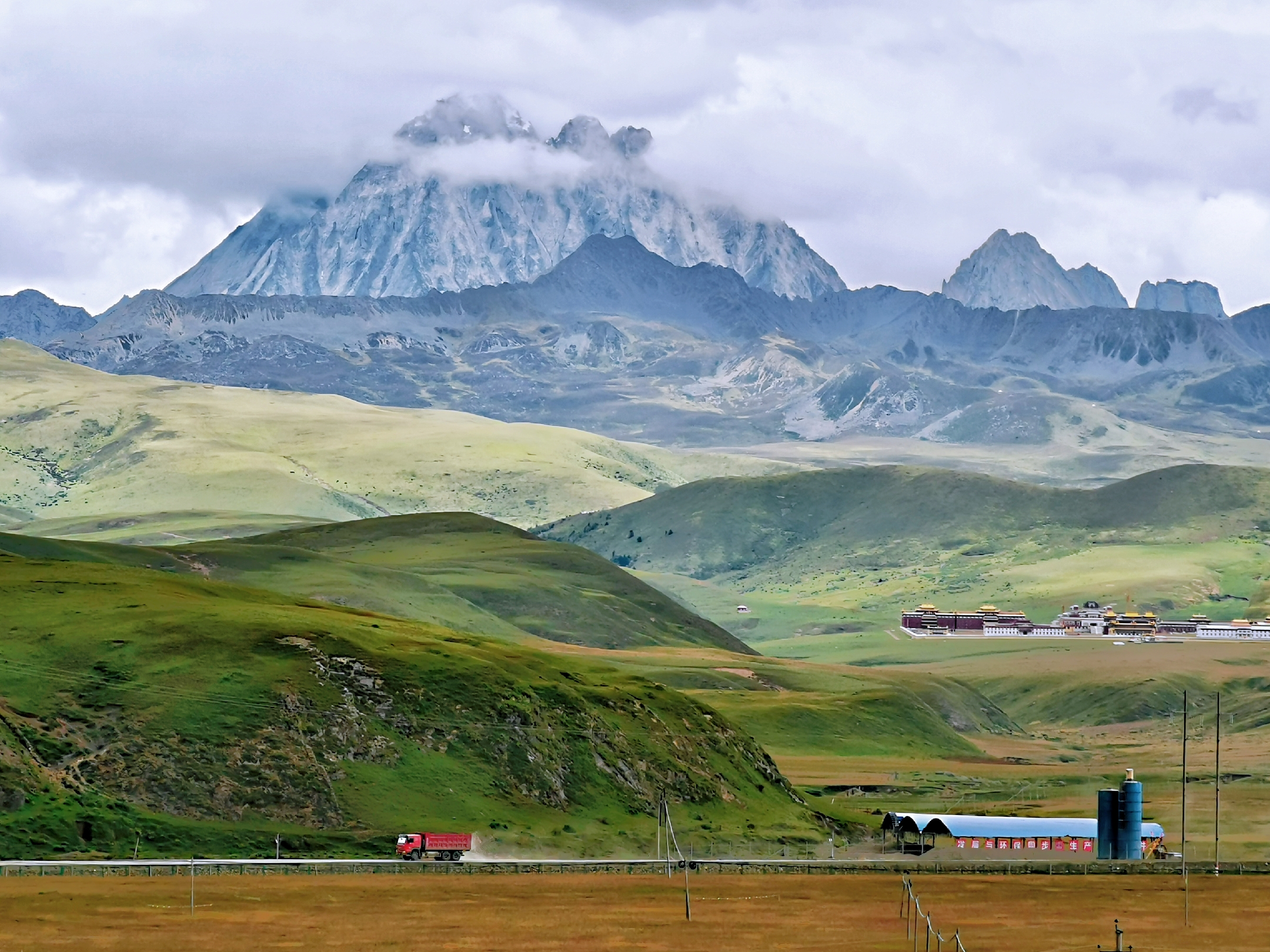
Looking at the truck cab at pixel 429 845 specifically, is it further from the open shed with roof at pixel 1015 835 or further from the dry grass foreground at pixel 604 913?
the open shed with roof at pixel 1015 835

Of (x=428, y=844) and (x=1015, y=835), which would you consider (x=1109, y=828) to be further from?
(x=428, y=844)

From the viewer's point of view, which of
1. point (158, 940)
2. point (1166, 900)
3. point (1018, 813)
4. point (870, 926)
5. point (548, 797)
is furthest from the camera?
point (1018, 813)

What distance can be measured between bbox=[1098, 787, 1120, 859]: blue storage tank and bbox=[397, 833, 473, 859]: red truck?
45.4 meters

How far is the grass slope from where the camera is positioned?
138 m

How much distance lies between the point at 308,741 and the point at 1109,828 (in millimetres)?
59118

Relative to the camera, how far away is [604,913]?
4382 inches

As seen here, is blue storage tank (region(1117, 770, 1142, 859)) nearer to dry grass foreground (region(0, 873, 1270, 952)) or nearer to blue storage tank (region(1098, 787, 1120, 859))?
blue storage tank (region(1098, 787, 1120, 859))

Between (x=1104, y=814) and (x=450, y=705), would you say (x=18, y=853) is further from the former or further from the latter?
(x=1104, y=814)

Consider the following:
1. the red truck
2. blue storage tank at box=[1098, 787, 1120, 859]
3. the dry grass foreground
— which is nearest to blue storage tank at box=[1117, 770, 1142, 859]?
blue storage tank at box=[1098, 787, 1120, 859]

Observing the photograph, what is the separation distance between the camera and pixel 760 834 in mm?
156375

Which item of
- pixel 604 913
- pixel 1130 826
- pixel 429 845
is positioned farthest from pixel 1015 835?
pixel 604 913

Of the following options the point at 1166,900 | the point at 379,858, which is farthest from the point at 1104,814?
the point at 379,858

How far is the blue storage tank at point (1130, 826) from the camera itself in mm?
141625

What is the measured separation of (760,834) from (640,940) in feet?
184
